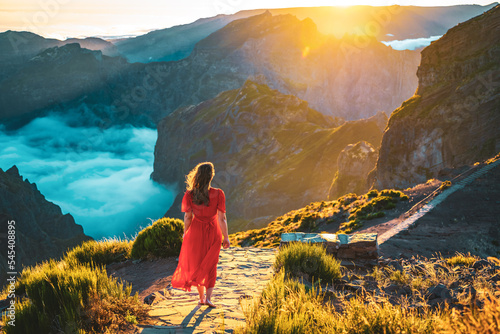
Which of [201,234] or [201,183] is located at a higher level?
[201,183]

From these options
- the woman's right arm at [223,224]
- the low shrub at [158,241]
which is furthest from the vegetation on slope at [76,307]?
the low shrub at [158,241]

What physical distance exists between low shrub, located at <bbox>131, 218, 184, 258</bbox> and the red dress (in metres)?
4.76

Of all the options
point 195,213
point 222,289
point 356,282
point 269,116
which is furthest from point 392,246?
point 269,116

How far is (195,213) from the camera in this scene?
6.56 m

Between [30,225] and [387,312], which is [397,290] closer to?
[387,312]

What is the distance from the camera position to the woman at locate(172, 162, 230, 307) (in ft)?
21.0

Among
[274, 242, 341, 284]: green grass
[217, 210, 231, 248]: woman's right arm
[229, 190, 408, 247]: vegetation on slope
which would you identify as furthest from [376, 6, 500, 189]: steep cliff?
[217, 210, 231, 248]: woman's right arm

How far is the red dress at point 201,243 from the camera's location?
6453mm

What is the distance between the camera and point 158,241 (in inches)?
439

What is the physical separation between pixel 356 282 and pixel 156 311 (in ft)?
13.5

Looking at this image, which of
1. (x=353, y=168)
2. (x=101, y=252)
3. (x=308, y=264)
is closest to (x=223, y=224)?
(x=308, y=264)

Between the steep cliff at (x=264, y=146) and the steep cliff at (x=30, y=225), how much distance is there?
185ft

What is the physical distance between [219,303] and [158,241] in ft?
17.0

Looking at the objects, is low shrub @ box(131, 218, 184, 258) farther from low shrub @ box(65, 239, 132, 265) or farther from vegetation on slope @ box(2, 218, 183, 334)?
vegetation on slope @ box(2, 218, 183, 334)
